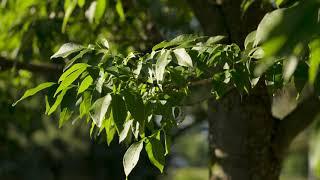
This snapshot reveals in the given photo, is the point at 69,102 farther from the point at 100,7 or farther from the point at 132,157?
the point at 100,7

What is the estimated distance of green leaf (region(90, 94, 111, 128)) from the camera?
42.5 inches

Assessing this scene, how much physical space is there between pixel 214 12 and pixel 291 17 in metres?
1.70

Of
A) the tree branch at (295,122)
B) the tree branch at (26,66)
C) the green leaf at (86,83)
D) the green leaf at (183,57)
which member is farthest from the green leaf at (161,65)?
the tree branch at (26,66)

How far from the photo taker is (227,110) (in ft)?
7.01

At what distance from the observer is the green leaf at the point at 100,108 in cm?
108

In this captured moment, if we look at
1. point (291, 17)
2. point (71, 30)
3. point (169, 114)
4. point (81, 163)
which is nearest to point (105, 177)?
point (81, 163)

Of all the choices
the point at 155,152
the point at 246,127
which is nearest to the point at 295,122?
the point at 246,127

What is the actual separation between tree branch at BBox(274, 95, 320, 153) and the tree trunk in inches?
1.2

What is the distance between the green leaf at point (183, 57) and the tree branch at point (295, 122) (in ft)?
3.57

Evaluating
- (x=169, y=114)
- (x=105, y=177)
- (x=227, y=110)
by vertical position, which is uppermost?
(x=169, y=114)

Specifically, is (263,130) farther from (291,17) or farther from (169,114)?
(291,17)

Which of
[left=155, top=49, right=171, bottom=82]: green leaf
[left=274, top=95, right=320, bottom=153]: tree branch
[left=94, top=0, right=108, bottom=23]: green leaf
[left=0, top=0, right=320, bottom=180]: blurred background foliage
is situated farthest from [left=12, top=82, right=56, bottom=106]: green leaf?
[left=274, top=95, right=320, bottom=153]: tree branch

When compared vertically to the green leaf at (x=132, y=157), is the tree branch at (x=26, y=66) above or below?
above

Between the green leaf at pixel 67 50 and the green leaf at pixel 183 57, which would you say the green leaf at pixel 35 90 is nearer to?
the green leaf at pixel 67 50
